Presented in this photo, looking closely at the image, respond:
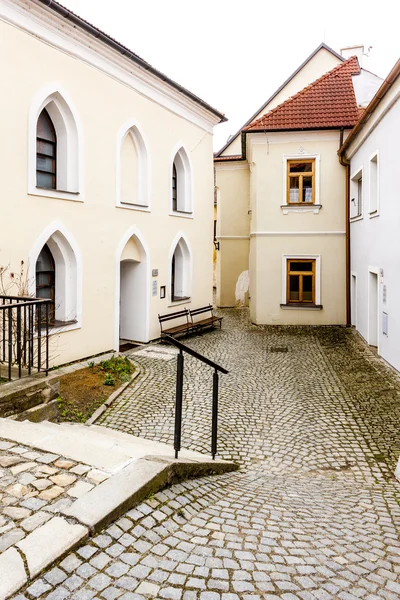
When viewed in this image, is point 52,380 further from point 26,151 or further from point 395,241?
point 395,241

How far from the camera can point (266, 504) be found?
3.88m

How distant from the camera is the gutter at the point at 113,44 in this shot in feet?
29.9

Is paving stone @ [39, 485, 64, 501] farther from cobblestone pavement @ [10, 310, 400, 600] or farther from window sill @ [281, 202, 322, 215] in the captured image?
window sill @ [281, 202, 322, 215]

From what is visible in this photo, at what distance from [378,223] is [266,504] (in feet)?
30.7

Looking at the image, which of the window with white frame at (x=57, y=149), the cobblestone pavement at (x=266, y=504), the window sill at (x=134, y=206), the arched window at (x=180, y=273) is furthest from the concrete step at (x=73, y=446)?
the arched window at (x=180, y=273)

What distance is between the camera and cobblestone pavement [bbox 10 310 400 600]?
2.44m

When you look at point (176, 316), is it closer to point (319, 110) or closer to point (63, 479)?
point (319, 110)

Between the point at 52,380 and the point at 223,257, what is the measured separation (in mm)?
17157

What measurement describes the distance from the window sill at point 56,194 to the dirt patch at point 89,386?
3703 mm

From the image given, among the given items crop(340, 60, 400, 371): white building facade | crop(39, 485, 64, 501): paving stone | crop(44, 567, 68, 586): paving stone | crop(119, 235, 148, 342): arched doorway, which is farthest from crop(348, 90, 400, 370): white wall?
crop(44, 567, 68, 586): paving stone

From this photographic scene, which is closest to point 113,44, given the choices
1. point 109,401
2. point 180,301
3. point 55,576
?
point 180,301

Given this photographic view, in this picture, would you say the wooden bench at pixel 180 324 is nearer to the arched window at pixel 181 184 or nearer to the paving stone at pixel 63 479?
the arched window at pixel 181 184

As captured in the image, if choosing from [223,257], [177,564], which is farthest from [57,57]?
[223,257]

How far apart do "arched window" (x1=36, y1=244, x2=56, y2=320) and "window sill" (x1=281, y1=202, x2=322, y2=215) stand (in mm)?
9181
